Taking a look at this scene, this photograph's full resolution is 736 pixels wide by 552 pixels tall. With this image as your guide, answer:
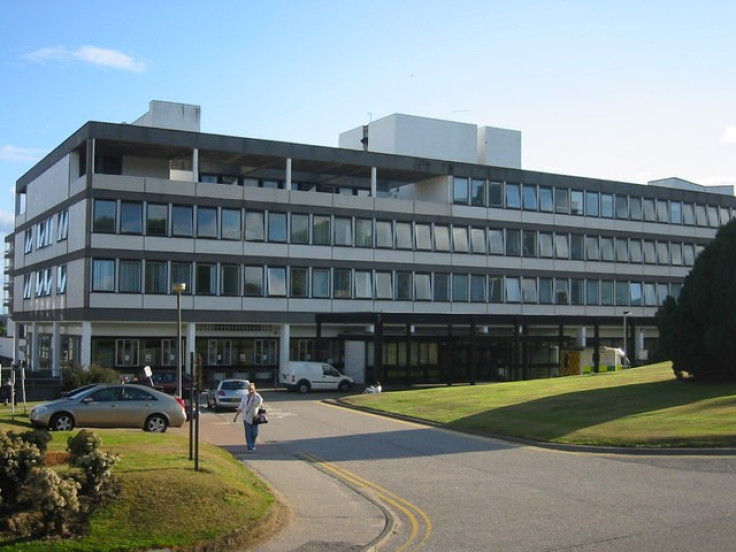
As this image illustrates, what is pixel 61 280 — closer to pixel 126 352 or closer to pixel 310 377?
pixel 126 352

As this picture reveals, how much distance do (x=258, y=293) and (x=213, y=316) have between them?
3242mm

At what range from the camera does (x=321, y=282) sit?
56.0 metres

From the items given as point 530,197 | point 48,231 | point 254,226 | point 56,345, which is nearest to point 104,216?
point 254,226

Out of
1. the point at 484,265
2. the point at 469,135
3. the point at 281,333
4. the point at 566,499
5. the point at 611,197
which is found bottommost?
the point at 566,499

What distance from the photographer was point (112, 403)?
80.6 feet

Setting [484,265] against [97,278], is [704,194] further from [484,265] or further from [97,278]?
[97,278]

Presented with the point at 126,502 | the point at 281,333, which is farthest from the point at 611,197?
the point at 126,502

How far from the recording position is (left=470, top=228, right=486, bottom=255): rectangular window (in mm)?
61562

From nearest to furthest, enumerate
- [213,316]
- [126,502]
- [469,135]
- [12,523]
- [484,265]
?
1. [12,523]
2. [126,502]
3. [213,316]
4. [484,265]
5. [469,135]

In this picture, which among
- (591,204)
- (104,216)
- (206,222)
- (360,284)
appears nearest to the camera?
(104,216)

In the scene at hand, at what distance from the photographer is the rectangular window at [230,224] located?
52638 millimetres

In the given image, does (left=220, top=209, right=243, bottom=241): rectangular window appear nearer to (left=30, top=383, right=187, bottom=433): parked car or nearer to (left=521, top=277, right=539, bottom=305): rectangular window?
(left=521, top=277, right=539, bottom=305): rectangular window

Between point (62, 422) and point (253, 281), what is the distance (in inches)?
1187

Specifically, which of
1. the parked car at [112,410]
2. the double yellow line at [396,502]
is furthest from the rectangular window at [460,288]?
the double yellow line at [396,502]
